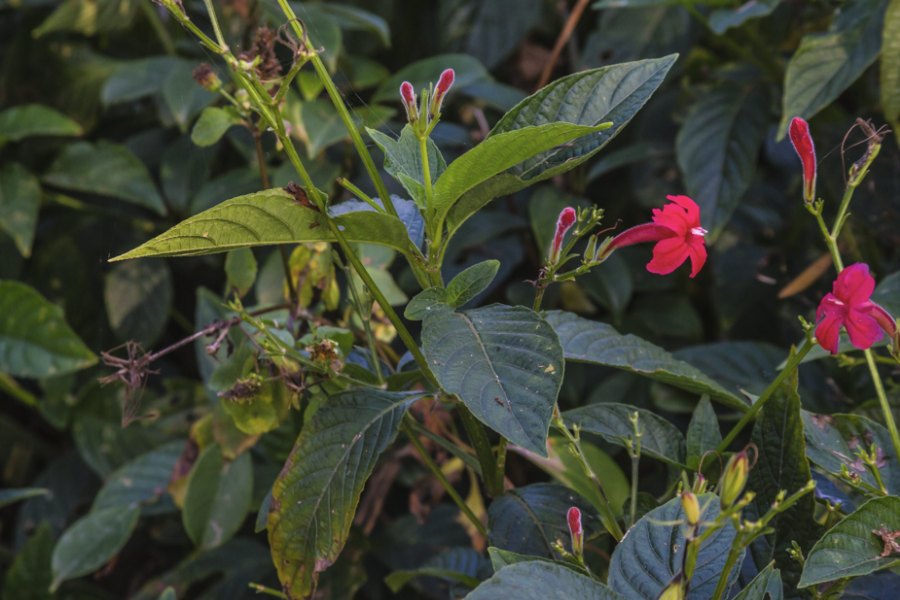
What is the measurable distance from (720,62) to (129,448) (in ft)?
4.36

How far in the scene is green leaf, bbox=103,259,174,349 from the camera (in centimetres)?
121

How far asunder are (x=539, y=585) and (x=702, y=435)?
241 millimetres

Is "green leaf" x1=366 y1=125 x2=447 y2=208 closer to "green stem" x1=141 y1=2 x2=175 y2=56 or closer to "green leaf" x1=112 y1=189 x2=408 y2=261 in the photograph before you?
"green leaf" x1=112 y1=189 x2=408 y2=261

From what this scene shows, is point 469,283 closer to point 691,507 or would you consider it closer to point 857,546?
point 691,507

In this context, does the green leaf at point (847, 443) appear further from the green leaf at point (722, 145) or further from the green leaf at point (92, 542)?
the green leaf at point (92, 542)

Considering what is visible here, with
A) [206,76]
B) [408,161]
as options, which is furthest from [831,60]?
[206,76]

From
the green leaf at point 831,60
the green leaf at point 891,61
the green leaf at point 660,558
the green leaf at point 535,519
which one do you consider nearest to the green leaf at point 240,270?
the green leaf at point 535,519

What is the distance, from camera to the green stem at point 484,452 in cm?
55

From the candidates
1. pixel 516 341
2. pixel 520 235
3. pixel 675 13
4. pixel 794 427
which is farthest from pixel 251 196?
pixel 675 13

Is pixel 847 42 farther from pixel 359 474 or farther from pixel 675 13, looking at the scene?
pixel 359 474

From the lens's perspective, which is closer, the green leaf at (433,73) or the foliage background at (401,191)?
the foliage background at (401,191)

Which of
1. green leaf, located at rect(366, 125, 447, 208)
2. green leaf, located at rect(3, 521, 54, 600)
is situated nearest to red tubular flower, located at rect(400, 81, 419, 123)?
green leaf, located at rect(366, 125, 447, 208)

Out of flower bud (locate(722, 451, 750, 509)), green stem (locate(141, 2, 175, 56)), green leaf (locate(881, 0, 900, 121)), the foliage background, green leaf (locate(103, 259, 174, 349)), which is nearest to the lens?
→ flower bud (locate(722, 451, 750, 509))

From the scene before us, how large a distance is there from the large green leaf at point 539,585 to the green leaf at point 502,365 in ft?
0.26
